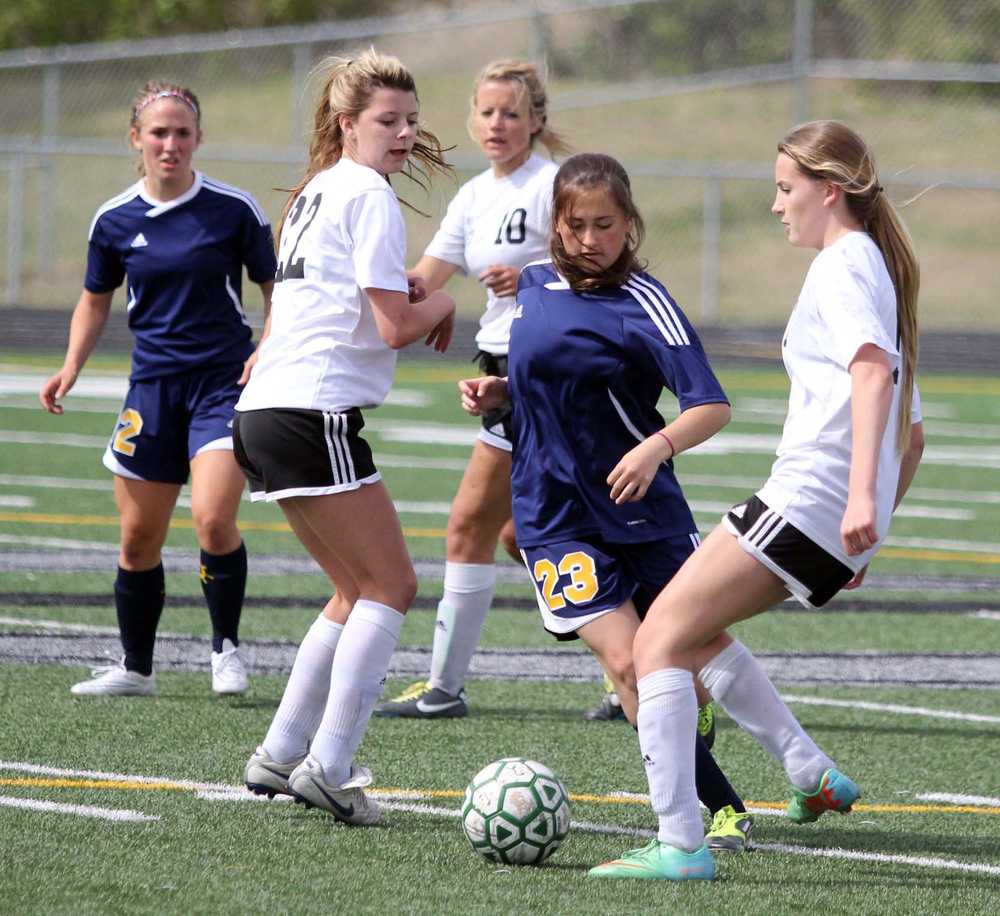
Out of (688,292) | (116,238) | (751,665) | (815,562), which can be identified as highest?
(116,238)

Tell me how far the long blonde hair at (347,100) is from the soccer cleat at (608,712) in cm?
226

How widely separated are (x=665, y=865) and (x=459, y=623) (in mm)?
2346

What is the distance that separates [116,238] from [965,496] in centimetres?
873

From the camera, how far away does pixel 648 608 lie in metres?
4.91

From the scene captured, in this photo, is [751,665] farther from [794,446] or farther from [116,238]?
[116,238]

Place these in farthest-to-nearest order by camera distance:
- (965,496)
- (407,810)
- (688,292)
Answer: (688,292), (965,496), (407,810)

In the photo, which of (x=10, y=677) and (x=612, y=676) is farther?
(x=10, y=677)

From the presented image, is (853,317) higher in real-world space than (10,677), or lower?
higher

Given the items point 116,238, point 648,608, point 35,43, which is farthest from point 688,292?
point 648,608

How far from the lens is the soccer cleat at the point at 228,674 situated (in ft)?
22.1

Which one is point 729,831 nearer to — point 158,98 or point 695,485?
point 158,98

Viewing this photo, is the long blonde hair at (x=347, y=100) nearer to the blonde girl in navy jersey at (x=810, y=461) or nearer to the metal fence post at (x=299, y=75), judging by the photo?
the blonde girl in navy jersey at (x=810, y=461)

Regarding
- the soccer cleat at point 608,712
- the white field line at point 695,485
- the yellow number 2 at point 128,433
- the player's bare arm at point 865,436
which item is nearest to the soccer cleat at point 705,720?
the player's bare arm at point 865,436

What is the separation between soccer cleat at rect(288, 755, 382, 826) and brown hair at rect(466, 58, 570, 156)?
8.78 feet
